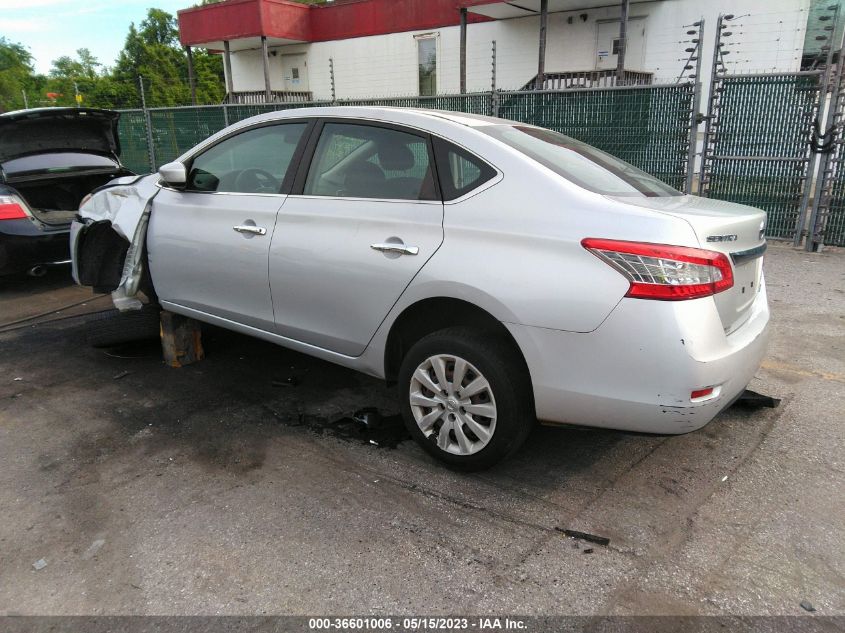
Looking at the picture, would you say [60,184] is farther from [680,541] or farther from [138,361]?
[680,541]

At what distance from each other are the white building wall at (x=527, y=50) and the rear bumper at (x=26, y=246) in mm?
14908

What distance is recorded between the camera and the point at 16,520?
2797 millimetres

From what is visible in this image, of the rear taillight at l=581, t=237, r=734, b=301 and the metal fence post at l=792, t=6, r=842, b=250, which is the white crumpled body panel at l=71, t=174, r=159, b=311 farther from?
the metal fence post at l=792, t=6, r=842, b=250

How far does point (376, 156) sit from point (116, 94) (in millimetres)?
45976

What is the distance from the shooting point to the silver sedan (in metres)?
2.49

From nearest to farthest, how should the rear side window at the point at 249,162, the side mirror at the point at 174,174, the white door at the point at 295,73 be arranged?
the rear side window at the point at 249,162 < the side mirror at the point at 174,174 < the white door at the point at 295,73

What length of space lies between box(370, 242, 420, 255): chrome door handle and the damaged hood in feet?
16.4

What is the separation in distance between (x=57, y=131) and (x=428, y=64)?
56.1 ft

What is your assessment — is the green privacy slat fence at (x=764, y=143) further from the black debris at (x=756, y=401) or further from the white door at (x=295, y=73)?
the white door at (x=295, y=73)

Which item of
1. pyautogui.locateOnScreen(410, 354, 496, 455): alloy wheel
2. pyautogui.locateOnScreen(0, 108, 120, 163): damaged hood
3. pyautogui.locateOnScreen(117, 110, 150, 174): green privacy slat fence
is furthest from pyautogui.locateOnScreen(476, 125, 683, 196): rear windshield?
pyautogui.locateOnScreen(117, 110, 150, 174): green privacy slat fence

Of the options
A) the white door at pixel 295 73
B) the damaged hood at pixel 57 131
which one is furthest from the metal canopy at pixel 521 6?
the damaged hood at pixel 57 131

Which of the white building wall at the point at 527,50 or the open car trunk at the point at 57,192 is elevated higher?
the white building wall at the point at 527,50

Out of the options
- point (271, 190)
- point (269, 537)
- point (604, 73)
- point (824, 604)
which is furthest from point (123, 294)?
point (604, 73)

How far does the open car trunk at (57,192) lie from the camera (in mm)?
→ 6555
